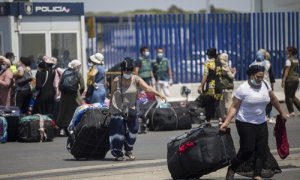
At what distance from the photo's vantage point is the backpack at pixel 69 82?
18438 mm

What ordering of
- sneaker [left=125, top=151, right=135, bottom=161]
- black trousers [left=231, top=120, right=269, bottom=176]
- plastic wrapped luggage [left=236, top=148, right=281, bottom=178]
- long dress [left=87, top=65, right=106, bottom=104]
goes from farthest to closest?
long dress [left=87, top=65, right=106, bottom=104]
sneaker [left=125, top=151, right=135, bottom=161]
plastic wrapped luggage [left=236, top=148, right=281, bottom=178]
black trousers [left=231, top=120, right=269, bottom=176]

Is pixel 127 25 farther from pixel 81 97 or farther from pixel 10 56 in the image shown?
pixel 81 97

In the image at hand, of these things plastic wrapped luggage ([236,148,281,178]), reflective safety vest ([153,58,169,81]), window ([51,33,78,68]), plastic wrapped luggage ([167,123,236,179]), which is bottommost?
plastic wrapped luggage ([236,148,281,178])

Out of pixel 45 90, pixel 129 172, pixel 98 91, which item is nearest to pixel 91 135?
pixel 129 172

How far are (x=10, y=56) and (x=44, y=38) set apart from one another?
306cm

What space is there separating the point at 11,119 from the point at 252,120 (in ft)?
Result: 23.7

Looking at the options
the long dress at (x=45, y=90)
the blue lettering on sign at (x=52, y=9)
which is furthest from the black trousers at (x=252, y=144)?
the blue lettering on sign at (x=52, y=9)

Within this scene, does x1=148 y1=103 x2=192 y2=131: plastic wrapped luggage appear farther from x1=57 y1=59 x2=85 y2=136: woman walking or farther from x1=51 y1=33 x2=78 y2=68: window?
x1=51 y1=33 x2=78 y2=68: window

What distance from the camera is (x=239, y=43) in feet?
93.0

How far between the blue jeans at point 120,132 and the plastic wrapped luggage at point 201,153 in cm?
216

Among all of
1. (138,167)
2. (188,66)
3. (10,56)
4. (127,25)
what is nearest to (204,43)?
(188,66)

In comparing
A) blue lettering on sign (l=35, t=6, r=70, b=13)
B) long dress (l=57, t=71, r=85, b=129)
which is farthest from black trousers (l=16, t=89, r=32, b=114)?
blue lettering on sign (l=35, t=6, r=70, b=13)

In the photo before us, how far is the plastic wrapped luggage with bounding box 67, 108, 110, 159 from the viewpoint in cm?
1455

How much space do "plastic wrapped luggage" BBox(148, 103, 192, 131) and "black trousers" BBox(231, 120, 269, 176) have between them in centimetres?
748
